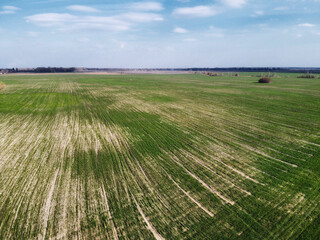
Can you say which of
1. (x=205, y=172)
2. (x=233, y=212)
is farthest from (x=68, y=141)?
(x=233, y=212)

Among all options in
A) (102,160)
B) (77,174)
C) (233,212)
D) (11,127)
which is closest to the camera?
(233,212)

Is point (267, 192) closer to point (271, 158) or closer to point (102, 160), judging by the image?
point (271, 158)

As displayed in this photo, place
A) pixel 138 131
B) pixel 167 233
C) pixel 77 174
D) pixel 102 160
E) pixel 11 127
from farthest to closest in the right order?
pixel 11 127 → pixel 138 131 → pixel 102 160 → pixel 77 174 → pixel 167 233

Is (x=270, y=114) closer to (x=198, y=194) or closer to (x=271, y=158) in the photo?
(x=271, y=158)

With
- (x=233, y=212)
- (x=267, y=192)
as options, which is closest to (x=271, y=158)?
(x=267, y=192)

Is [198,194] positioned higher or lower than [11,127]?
lower

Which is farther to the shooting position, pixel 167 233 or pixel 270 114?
pixel 270 114
